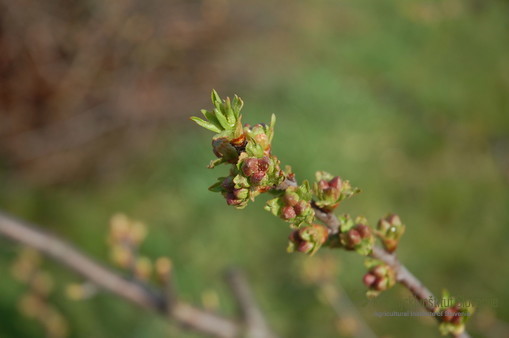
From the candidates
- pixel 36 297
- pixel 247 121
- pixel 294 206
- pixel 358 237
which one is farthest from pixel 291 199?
pixel 247 121

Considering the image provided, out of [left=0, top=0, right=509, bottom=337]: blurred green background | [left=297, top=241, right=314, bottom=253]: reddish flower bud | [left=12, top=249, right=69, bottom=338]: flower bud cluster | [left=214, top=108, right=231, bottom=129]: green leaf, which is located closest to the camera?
[left=214, top=108, right=231, bottom=129]: green leaf

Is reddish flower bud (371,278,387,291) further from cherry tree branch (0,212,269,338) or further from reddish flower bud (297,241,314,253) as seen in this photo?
cherry tree branch (0,212,269,338)

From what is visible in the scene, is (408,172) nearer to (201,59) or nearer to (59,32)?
(201,59)

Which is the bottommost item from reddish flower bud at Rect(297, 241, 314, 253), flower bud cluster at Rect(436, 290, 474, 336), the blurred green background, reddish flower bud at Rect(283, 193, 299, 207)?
reddish flower bud at Rect(283, 193, 299, 207)

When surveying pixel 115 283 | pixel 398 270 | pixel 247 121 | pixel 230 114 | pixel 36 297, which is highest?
pixel 247 121

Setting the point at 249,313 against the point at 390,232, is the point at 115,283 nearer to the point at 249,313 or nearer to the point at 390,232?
the point at 249,313

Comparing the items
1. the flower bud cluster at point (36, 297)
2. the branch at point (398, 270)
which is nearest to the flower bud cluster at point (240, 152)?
the branch at point (398, 270)

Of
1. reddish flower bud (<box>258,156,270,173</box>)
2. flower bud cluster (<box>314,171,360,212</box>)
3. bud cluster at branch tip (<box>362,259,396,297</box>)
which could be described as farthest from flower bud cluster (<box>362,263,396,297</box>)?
reddish flower bud (<box>258,156,270,173</box>)

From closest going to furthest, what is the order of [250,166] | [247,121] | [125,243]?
1. [250,166]
2. [125,243]
3. [247,121]
